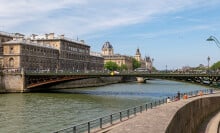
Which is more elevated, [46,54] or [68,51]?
[68,51]

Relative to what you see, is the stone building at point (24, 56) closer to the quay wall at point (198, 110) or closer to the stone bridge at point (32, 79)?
the stone bridge at point (32, 79)

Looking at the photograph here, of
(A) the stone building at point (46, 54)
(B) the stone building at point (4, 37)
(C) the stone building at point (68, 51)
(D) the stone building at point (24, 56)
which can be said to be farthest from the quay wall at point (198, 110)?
(C) the stone building at point (68, 51)

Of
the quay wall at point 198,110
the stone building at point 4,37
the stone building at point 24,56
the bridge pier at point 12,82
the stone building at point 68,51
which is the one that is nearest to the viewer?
the quay wall at point 198,110

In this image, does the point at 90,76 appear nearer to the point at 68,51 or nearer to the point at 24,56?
the point at 24,56

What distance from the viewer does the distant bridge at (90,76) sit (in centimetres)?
6690

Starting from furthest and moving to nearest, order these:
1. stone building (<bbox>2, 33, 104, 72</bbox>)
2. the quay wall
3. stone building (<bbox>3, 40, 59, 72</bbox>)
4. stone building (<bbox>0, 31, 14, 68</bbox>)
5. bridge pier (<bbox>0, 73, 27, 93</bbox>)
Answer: stone building (<bbox>0, 31, 14, 68</bbox>) < stone building (<bbox>2, 33, 104, 72</bbox>) < stone building (<bbox>3, 40, 59, 72</bbox>) < bridge pier (<bbox>0, 73, 27, 93</bbox>) < the quay wall

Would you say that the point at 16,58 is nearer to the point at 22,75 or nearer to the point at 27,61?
the point at 27,61

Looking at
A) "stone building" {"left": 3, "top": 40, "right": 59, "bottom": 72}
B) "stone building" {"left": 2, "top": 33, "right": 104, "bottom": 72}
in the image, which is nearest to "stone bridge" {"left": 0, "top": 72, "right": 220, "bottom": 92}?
"stone building" {"left": 3, "top": 40, "right": 59, "bottom": 72}

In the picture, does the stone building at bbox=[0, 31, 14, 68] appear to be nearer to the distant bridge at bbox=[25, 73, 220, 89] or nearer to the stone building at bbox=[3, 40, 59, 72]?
the stone building at bbox=[3, 40, 59, 72]

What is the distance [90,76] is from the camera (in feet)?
247

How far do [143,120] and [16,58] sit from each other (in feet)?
287

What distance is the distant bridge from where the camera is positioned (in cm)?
6690

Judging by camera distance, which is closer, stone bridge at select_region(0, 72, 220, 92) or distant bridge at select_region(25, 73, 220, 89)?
distant bridge at select_region(25, 73, 220, 89)

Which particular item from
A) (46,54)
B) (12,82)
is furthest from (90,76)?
(46,54)
